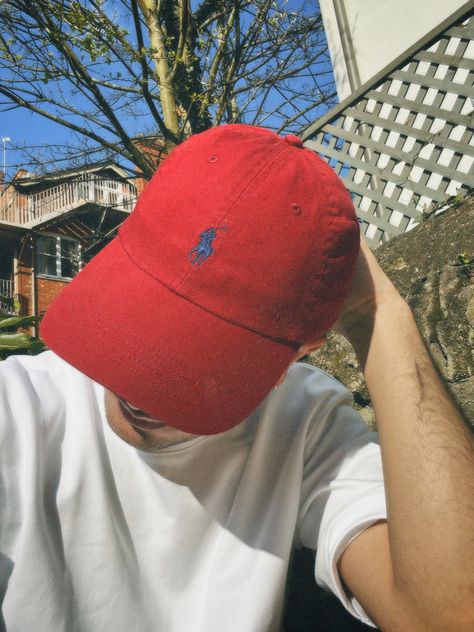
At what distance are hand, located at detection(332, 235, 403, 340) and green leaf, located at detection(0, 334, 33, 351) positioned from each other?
5.95 feet

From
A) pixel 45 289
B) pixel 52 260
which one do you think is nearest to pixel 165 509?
pixel 45 289

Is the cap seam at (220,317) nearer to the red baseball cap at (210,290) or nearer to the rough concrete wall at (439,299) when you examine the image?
the red baseball cap at (210,290)

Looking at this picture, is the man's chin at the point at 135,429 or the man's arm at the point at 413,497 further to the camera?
the man's chin at the point at 135,429

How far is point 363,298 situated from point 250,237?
1.34 ft

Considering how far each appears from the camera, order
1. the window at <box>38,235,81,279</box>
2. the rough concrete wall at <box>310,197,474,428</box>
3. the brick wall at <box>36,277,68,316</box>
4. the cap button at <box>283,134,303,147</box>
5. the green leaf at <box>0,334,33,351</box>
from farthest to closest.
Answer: the window at <box>38,235,81,279</box> → the brick wall at <box>36,277,68,316</box> → the green leaf at <box>0,334,33,351</box> → the rough concrete wall at <box>310,197,474,428</box> → the cap button at <box>283,134,303,147</box>

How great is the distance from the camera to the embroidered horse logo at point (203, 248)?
951 mm

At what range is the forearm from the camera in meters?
0.85

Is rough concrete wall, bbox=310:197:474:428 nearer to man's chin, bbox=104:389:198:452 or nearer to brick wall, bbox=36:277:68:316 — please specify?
man's chin, bbox=104:389:198:452

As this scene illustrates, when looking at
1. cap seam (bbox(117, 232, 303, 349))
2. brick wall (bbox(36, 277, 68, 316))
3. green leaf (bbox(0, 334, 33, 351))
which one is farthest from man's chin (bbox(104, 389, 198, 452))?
brick wall (bbox(36, 277, 68, 316))

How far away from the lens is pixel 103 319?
3.04 feet

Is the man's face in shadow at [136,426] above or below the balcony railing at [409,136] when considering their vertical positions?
below

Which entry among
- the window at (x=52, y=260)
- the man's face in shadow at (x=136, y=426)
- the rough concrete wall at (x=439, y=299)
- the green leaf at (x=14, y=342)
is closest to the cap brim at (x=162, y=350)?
the man's face in shadow at (x=136, y=426)

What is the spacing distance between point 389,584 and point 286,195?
86 cm

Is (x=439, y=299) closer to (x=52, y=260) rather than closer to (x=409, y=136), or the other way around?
(x=409, y=136)
